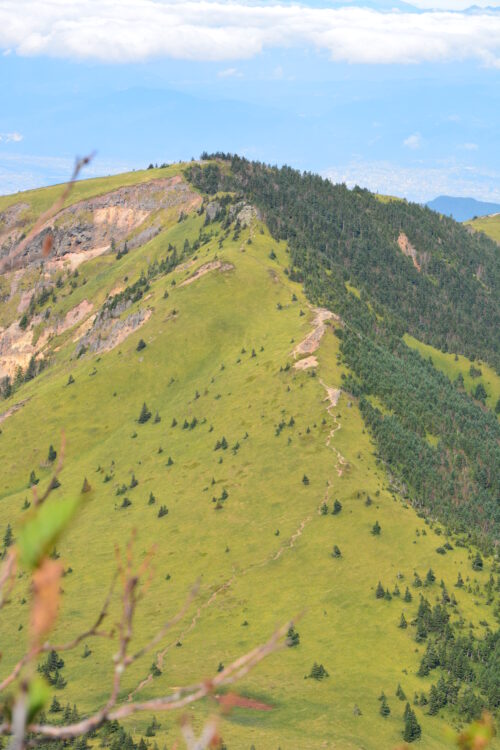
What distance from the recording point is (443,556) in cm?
11262

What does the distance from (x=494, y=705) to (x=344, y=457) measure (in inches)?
2009

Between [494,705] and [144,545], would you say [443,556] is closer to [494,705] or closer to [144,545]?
[494,705]

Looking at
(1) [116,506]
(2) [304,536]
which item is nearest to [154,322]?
(1) [116,506]

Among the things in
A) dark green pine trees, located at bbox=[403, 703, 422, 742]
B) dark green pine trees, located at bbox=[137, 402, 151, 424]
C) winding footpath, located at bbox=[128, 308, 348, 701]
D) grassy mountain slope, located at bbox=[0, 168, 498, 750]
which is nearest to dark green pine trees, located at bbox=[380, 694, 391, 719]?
grassy mountain slope, located at bbox=[0, 168, 498, 750]

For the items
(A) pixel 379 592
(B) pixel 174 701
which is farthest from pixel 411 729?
(B) pixel 174 701

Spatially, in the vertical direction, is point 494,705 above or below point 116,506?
above

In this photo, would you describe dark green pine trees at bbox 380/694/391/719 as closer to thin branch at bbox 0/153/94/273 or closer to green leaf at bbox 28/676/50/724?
green leaf at bbox 28/676/50/724

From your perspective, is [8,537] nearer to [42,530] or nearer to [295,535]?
[295,535]

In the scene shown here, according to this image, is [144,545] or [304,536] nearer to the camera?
[304,536]

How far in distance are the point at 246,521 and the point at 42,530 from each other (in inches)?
4754

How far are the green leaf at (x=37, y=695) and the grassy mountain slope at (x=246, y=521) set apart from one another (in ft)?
231

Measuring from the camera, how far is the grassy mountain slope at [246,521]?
89.6 metres

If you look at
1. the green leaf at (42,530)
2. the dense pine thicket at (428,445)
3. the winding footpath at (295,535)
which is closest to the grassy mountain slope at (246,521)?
the winding footpath at (295,535)

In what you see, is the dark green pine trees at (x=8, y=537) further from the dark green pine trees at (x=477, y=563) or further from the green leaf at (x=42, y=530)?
the green leaf at (x=42, y=530)
